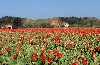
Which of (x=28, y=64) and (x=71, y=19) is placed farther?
(x=71, y=19)

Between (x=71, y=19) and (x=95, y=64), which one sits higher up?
(x=95, y=64)

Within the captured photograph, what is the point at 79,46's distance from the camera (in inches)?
439

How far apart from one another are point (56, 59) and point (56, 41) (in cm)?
387

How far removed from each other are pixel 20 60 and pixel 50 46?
11.0 ft

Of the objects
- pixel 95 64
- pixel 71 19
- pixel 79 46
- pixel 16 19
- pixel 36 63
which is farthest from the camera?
pixel 71 19

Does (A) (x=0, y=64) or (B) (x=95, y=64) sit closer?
(B) (x=95, y=64)

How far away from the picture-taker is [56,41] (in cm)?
1183

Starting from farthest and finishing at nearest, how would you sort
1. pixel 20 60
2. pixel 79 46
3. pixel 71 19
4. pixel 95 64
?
pixel 71 19 < pixel 79 46 < pixel 20 60 < pixel 95 64

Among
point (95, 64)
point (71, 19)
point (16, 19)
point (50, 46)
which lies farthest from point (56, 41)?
point (71, 19)

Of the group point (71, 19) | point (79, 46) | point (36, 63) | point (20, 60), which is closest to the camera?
point (36, 63)

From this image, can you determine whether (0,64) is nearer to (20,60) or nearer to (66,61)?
(20,60)

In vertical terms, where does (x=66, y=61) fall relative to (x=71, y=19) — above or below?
above

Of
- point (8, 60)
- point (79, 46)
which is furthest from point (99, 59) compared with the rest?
point (79, 46)

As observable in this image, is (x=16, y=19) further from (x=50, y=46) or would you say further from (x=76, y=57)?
(x=76, y=57)
